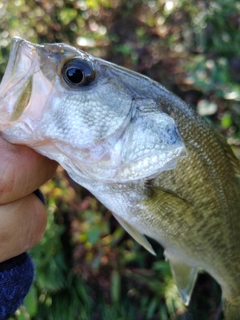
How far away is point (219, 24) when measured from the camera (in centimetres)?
232

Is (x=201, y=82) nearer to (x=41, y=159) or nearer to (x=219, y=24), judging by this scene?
(x=219, y=24)

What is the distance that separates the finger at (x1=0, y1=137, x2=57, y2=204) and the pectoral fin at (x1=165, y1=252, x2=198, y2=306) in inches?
20.1

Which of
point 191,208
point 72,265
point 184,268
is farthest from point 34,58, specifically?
point 72,265

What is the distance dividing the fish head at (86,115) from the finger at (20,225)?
126 mm

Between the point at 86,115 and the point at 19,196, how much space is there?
231mm

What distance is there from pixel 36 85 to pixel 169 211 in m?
0.44

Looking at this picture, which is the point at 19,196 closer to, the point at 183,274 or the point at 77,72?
the point at 77,72

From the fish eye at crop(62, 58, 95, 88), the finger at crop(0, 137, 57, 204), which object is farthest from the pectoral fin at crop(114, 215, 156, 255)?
the fish eye at crop(62, 58, 95, 88)

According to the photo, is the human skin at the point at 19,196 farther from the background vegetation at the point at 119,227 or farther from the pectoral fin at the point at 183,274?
the background vegetation at the point at 119,227

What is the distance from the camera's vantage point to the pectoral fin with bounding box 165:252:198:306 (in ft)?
3.56

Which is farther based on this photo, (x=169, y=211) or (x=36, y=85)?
(x=169, y=211)

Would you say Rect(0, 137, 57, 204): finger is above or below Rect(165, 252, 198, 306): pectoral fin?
above

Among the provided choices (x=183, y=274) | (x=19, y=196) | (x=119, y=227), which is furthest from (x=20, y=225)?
(x=119, y=227)

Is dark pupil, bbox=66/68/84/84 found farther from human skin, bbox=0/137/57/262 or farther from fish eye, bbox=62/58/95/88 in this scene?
human skin, bbox=0/137/57/262
